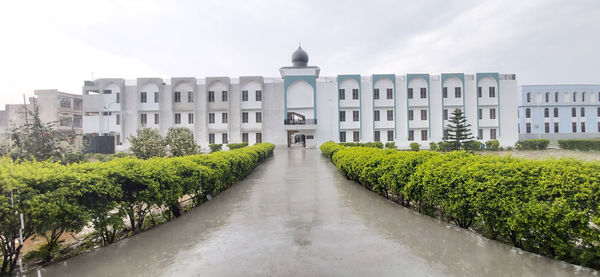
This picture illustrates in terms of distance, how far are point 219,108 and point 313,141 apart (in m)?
11.6

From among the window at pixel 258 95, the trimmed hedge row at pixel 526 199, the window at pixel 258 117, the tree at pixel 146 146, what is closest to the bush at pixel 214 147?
the window at pixel 258 117

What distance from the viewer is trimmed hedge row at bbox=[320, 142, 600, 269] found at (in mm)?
3236

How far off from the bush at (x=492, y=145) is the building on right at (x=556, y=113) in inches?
599

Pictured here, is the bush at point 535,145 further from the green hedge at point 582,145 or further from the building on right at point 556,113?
the building on right at point 556,113

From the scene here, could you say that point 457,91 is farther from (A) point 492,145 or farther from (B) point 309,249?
(B) point 309,249

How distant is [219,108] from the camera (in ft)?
113

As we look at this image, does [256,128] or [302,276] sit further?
[256,128]


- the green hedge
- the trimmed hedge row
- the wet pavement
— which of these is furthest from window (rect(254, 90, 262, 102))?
the green hedge

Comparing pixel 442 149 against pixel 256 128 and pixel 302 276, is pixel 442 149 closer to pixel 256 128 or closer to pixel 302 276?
pixel 256 128

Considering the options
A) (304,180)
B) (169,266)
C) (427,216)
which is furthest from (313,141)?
(169,266)

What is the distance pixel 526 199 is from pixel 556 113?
52.9 m

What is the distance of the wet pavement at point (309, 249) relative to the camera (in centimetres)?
333

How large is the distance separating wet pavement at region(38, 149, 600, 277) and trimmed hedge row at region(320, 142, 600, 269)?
23 cm

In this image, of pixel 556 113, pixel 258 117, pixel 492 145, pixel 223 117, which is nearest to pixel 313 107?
pixel 258 117
